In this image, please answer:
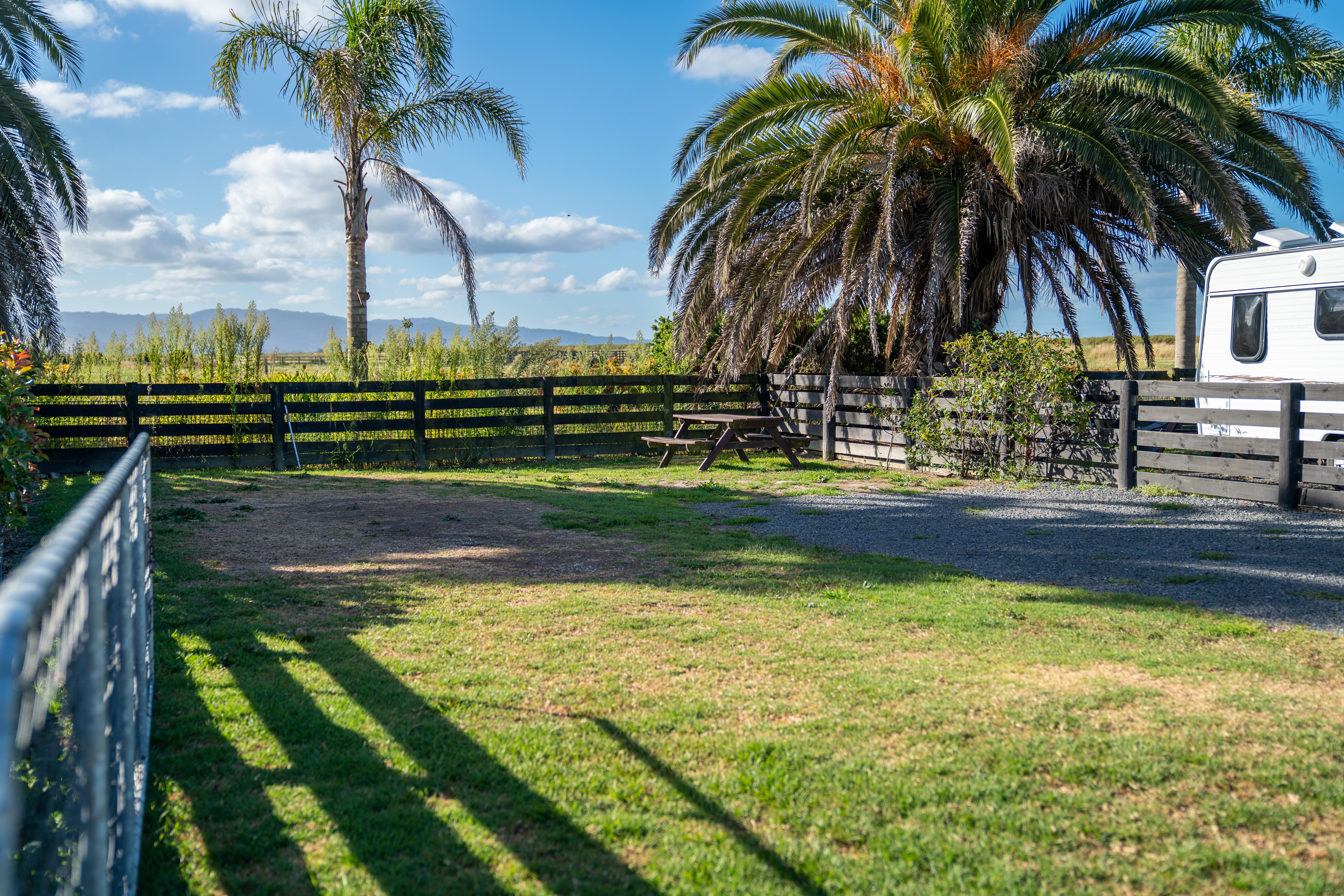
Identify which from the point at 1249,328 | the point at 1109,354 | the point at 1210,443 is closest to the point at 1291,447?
the point at 1210,443

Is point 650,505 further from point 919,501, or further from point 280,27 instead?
point 280,27

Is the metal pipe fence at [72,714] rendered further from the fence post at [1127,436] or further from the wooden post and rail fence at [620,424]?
the fence post at [1127,436]

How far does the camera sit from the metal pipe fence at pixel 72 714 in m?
1.22

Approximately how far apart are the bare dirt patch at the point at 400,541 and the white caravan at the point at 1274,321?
23.4 feet

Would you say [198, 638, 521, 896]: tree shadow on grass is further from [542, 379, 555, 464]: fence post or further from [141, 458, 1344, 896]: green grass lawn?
[542, 379, 555, 464]: fence post

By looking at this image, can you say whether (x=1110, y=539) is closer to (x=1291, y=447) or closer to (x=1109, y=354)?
(x=1291, y=447)

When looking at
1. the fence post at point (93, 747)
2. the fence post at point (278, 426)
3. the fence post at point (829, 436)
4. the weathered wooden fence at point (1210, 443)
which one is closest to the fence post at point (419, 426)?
the fence post at point (278, 426)

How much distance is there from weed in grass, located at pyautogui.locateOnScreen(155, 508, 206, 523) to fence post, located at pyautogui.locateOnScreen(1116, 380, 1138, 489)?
961 centimetres

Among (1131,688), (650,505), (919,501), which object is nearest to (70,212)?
(650,505)

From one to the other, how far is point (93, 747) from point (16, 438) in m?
4.87

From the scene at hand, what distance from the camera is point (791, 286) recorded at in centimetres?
1355

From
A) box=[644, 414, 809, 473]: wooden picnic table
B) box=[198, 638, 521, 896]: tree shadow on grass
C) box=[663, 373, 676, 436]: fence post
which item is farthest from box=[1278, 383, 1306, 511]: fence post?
box=[663, 373, 676, 436]: fence post

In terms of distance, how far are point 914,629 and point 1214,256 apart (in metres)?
9.72

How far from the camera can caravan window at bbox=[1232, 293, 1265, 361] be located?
10.4 meters
